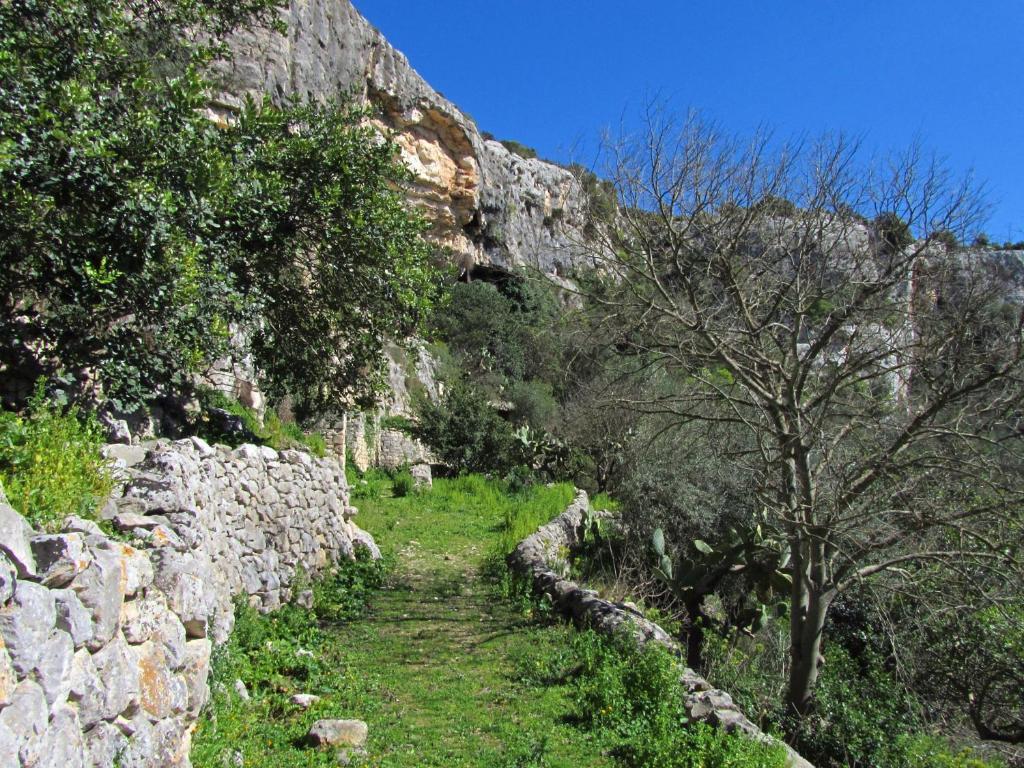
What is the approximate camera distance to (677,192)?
7359mm

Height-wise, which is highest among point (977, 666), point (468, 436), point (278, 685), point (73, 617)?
point (468, 436)

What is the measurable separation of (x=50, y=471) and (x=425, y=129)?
27.1 meters

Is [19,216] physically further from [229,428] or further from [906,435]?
[906,435]

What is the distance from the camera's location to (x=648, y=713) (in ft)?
17.9

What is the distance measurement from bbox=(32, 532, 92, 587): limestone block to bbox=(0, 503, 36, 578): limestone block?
0.07 m

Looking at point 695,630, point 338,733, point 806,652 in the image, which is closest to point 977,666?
point 806,652

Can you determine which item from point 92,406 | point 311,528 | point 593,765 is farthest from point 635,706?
point 92,406

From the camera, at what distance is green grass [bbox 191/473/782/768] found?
14.6ft

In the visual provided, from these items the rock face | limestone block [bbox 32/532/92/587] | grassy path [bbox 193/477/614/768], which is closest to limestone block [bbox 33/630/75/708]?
limestone block [bbox 32/532/92/587]

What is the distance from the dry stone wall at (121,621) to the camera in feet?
7.30

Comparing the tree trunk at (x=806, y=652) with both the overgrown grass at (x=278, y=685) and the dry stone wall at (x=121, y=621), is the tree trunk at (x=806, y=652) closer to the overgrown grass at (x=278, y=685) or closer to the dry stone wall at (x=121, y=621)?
the overgrown grass at (x=278, y=685)

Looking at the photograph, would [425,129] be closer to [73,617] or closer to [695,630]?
[695,630]

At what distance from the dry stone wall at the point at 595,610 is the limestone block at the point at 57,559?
427cm

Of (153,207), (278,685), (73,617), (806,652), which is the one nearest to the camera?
(73,617)
